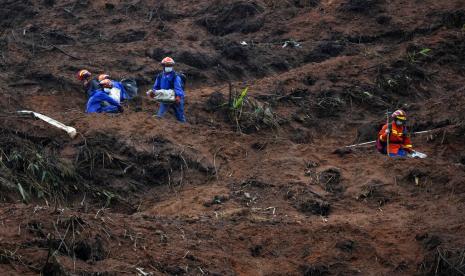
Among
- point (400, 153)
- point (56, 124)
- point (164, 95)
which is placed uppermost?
point (56, 124)

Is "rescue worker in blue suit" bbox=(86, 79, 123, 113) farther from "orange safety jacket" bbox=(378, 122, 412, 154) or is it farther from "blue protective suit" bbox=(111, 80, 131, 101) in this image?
"orange safety jacket" bbox=(378, 122, 412, 154)

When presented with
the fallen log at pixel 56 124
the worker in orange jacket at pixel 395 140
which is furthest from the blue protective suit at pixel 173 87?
the worker in orange jacket at pixel 395 140

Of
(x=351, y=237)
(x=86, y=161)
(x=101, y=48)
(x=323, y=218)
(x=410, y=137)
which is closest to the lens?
(x=351, y=237)

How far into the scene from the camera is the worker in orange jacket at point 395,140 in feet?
41.0

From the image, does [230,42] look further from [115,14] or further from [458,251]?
[458,251]

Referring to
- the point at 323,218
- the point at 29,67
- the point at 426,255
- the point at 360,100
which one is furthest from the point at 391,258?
the point at 29,67

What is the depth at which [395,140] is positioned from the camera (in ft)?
41.2

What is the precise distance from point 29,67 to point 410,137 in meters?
6.72

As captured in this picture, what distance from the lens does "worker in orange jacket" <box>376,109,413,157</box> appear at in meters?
12.5

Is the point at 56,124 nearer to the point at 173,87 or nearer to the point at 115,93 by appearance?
the point at 115,93

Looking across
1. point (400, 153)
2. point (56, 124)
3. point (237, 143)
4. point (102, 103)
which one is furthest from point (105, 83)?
point (400, 153)

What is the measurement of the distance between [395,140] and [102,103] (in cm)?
425

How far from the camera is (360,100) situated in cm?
1606

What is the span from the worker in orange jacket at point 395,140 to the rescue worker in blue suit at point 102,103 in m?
3.87
